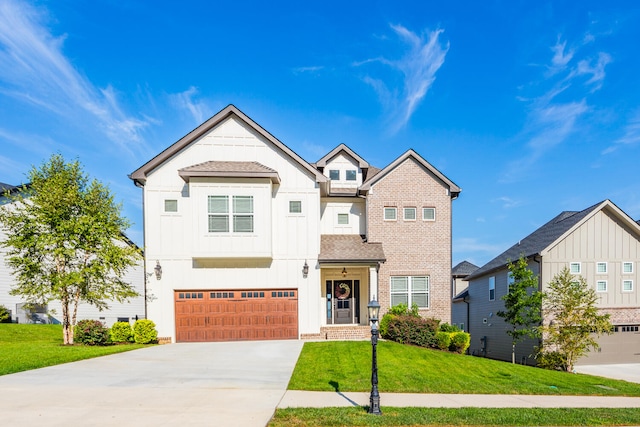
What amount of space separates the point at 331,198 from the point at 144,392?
12.8 metres

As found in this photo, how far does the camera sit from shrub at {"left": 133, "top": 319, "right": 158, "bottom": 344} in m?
16.4

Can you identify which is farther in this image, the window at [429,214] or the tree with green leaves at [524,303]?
the window at [429,214]

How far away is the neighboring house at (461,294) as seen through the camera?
28.9 metres

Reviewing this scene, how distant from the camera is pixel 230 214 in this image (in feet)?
55.1

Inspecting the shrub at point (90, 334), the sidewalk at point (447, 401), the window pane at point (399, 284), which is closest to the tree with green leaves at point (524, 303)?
the window pane at point (399, 284)

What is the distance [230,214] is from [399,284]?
8.72 metres

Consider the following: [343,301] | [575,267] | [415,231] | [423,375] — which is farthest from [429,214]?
[423,375]

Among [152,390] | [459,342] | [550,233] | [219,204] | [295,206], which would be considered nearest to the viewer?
[152,390]

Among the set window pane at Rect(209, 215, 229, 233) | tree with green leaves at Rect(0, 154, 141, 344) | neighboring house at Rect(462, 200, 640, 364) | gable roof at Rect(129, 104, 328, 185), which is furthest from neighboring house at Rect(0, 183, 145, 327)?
neighboring house at Rect(462, 200, 640, 364)

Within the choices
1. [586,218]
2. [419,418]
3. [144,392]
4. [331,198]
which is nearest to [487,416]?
[419,418]

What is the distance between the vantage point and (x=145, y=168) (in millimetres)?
17234

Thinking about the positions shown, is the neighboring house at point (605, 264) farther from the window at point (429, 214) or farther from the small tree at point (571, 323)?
the window at point (429, 214)

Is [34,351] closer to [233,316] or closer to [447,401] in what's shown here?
[233,316]

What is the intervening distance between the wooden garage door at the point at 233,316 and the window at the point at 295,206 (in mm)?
3800
